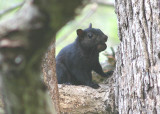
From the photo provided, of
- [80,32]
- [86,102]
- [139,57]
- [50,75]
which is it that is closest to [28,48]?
[139,57]

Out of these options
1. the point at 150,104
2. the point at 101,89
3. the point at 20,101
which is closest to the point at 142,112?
the point at 150,104

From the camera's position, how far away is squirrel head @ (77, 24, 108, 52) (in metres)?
5.96

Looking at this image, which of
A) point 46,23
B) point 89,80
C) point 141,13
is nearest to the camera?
point 46,23

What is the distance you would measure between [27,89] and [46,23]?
0.27 meters

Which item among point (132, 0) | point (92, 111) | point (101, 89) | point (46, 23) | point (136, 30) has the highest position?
point (132, 0)

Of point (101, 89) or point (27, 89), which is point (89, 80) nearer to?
point (101, 89)

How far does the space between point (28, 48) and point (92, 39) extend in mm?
4926

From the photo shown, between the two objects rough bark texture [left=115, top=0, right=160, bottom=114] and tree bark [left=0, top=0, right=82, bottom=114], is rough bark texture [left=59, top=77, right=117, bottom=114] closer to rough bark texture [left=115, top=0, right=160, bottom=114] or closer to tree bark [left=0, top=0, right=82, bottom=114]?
rough bark texture [left=115, top=0, right=160, bottom=114]

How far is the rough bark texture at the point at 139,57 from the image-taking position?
3.26 metres

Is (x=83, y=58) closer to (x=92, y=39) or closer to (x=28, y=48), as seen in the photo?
(x=92, y=39)

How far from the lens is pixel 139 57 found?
3432 millimetres

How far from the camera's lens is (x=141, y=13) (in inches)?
137

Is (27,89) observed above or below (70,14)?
below

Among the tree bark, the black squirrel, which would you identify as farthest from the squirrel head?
the tree bark
